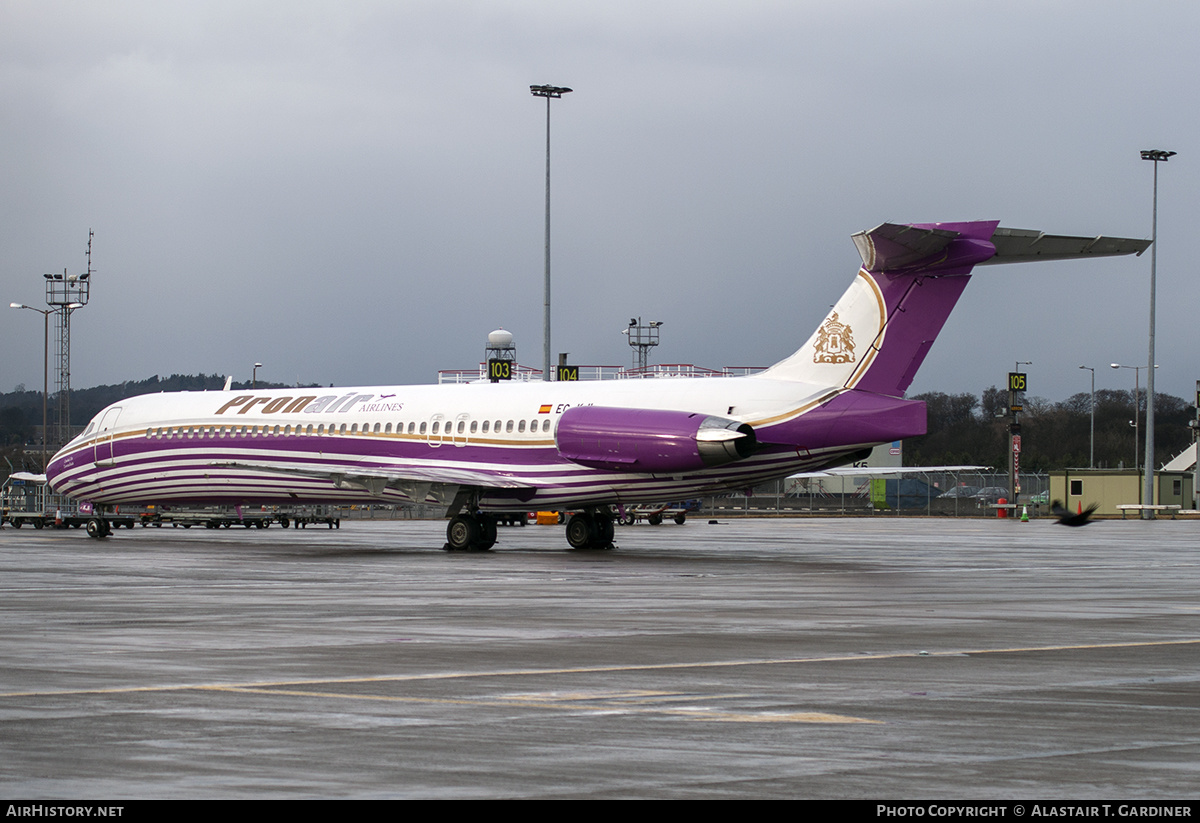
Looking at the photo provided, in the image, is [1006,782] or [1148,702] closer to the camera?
[1006,782]

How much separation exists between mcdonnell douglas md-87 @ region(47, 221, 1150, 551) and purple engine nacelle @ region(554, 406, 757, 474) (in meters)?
0.04

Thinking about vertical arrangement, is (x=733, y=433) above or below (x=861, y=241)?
below

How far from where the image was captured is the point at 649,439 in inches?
1205

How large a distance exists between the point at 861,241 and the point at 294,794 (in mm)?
24595

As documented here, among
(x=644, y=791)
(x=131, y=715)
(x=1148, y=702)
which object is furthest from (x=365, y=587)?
(x=644, y=791)

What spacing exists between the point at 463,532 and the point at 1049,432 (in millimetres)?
116954

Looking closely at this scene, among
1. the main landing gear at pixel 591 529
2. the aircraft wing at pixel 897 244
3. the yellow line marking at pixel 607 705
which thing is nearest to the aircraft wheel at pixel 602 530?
the main landing gear at pixel 591 529

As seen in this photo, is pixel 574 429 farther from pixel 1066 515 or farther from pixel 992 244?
pixel 1066 515

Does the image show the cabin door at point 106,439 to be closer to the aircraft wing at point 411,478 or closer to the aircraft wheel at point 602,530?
the aircraft wing at point 411,478

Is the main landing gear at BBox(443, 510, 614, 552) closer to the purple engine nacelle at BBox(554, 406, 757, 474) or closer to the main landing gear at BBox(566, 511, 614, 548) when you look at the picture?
the main landing gear at BBox(566, 511, 614, 548)

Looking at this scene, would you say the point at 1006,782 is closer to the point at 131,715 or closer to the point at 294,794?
the point at 294,794

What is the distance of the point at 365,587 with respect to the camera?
21516 mm

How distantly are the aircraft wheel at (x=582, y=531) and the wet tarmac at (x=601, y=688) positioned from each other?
1162cm

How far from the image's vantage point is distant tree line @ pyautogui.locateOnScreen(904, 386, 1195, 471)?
13125cm
